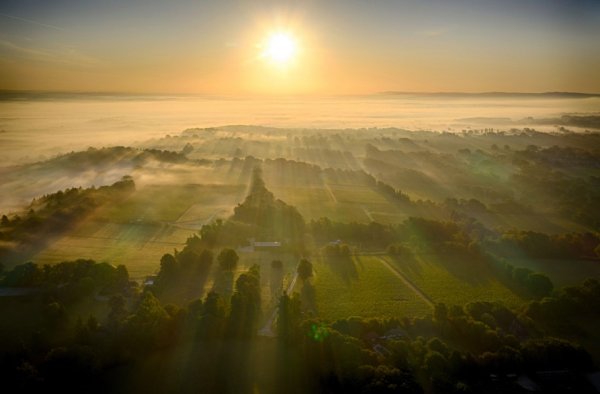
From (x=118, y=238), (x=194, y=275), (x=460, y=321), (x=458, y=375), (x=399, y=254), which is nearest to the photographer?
(x=458, y=375)

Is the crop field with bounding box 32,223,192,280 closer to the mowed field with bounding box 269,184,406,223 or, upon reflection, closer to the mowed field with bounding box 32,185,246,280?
the mowed field with bounding box 32,185,246,280

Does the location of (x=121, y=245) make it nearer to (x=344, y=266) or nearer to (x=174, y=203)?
(x=174, y=203)

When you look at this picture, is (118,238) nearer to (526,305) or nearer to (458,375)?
(458,375)

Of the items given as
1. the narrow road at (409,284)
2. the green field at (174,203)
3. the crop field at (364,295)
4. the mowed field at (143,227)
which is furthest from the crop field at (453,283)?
the green field at (174,203)

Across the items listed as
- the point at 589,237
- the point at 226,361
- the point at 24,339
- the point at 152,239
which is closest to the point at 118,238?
the point at 152,239

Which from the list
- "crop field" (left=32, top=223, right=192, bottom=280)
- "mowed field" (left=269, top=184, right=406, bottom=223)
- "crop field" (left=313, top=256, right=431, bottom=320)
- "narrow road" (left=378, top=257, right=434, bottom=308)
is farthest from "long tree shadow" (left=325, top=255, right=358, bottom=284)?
"crop field" (left=32, top=223, right=192, bottom=280)

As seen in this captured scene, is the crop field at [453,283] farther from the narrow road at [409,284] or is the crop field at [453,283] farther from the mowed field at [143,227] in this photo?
the mowed field at [143,227]

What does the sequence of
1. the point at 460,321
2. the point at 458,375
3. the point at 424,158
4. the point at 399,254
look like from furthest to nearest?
the point at 424,158 → the point at 399,254 → the point at 460,321 → the point at 458,375
